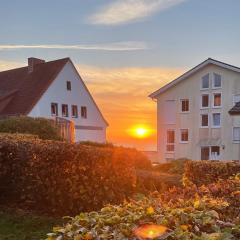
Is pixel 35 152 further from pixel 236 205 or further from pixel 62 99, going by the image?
pixel 62 99

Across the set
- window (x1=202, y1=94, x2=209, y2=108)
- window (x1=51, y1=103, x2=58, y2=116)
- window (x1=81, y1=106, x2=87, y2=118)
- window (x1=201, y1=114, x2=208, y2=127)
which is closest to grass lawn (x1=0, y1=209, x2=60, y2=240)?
window (x1=51, y1=103, x2=58, y2=116)

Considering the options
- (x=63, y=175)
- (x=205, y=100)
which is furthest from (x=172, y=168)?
(x=205, y=100)

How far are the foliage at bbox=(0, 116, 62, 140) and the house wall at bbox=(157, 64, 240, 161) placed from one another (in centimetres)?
2264

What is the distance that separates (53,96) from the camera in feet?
133

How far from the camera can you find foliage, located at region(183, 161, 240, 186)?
9461 millimetres

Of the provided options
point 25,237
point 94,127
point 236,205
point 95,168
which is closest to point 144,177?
point 95,168

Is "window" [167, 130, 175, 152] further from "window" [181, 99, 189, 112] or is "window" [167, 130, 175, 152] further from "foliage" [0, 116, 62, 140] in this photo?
"foliage" [0, 116, 62, 140]

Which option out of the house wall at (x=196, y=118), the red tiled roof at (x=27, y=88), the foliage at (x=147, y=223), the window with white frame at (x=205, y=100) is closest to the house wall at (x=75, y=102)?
the red tiled roof at (x=27, y=88)

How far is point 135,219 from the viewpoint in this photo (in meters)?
3.00

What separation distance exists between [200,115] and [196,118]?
1.54 ft

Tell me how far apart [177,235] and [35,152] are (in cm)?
594

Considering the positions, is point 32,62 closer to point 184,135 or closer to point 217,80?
point 184,135

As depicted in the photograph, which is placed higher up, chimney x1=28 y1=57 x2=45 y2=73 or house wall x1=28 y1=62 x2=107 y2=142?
chimney x1=28 y1=57 x2=45 y2=73

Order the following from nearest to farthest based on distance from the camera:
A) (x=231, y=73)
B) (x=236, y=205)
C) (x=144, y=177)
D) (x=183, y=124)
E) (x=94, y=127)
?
1. (x=236, y=205)
2. (x=144, y=177)
3. (x=231, y=73)
4. (x=183, y=124)
5. (x=94, y=127)
